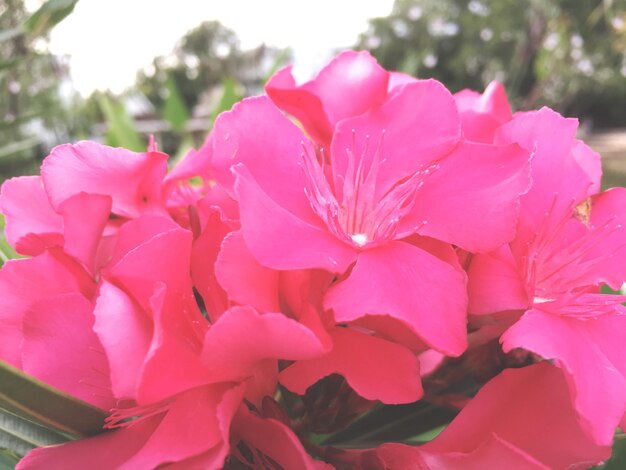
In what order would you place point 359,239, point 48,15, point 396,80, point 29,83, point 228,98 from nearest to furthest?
1. point 359,239
2. point 396,80
3. point 48,15
4. point 228,98
5. point 29,83

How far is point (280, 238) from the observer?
301 millimetres

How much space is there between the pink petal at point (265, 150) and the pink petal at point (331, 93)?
46mm

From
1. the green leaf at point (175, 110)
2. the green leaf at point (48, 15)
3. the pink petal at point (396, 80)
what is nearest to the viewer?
the pink petal at point (396, 80)

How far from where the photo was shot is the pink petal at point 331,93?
41 centimetres

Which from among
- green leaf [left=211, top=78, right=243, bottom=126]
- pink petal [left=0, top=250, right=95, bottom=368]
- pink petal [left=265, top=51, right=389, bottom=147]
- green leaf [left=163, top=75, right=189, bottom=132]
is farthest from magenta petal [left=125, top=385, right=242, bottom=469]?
green leaf [left=163, top=75, right=189, bottom=132]

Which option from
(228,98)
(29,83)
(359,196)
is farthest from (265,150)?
(29,83)

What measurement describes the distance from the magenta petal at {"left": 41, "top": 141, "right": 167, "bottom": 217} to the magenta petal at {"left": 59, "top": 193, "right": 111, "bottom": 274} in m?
0.02

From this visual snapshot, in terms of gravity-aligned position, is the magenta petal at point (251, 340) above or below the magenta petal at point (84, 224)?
below

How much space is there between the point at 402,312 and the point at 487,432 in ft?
0.29

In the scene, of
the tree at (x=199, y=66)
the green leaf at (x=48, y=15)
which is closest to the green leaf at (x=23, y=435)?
the green leaf at (x=48, y=15)

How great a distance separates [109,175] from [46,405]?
15 cm

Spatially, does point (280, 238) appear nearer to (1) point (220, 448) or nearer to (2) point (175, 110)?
(1) point (220, 448)

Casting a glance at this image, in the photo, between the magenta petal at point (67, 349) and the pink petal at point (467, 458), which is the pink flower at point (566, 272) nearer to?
the pink petal at point (467, 458)

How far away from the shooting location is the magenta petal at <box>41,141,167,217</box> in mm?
362
